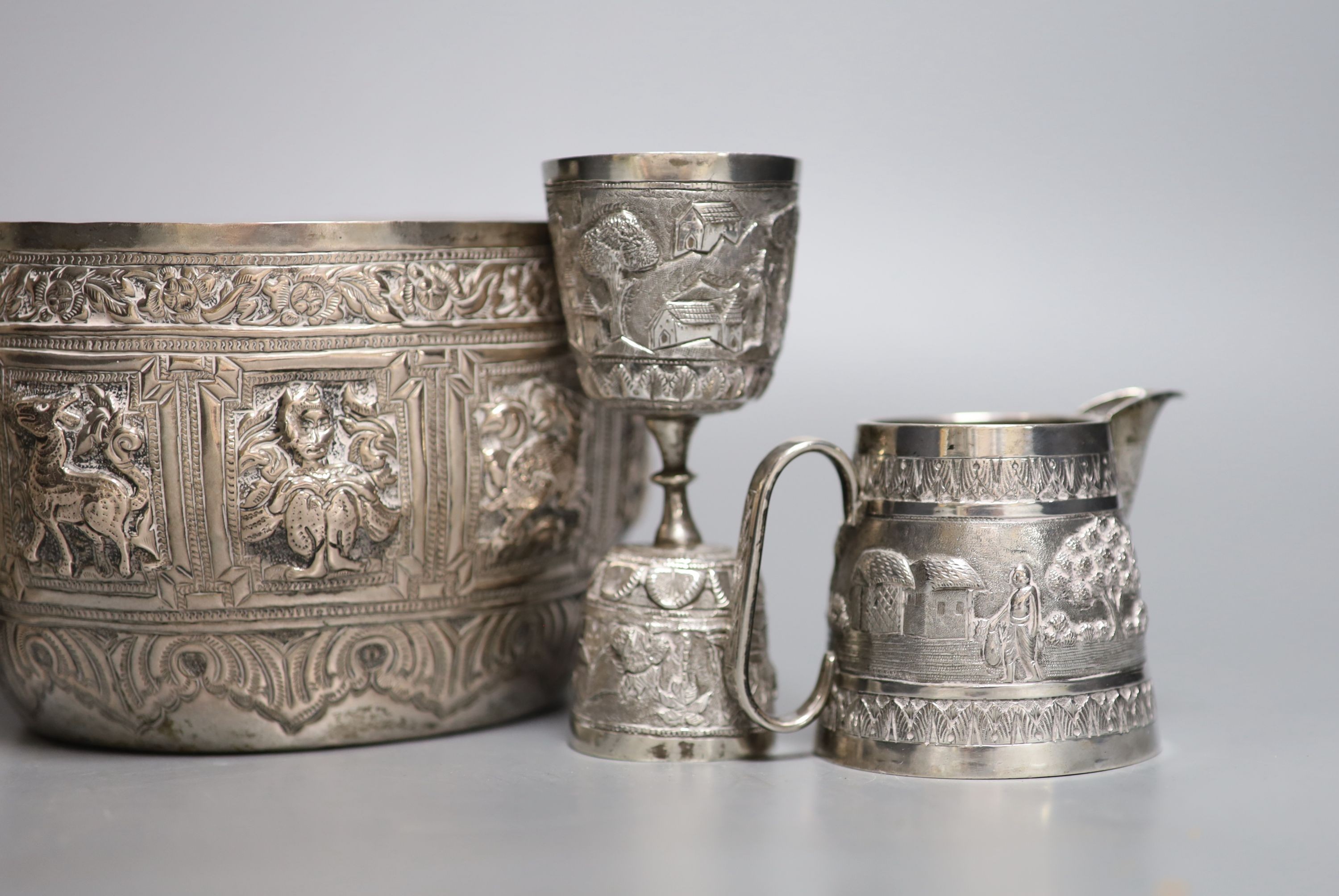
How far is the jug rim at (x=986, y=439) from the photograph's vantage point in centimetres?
256

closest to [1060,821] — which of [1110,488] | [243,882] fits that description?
[1110,488]

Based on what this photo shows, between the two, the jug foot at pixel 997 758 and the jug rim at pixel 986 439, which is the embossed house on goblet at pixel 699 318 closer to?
the jug rim at pixel 986 439

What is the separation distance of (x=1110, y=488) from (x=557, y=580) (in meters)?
0.89

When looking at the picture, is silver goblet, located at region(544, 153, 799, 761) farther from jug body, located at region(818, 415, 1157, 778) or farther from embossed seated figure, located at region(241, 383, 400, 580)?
embossed seated figure, located at region(241, 383, 400, 580)

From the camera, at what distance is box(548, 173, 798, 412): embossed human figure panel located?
2.58m

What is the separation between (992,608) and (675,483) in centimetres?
53

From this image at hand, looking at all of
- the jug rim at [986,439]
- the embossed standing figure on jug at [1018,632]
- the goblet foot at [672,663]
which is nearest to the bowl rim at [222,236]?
the goblet foot at [672,663]

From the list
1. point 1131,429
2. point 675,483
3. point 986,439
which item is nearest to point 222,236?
point 675,483

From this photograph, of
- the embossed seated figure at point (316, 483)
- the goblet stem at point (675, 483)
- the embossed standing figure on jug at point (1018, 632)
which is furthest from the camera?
the goblet stem at point (675, 483)

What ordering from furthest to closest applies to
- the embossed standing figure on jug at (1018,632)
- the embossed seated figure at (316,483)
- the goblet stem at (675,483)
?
the goblet stem at (675,483)
the embossed seated figure at (316,483)
the embossed standing figure on jug at (1018,632)

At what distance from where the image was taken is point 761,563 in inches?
103

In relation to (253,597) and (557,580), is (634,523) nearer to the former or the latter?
(557,580)

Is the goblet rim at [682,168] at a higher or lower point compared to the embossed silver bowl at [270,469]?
higher

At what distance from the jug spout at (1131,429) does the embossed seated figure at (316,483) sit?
110 centimetres
